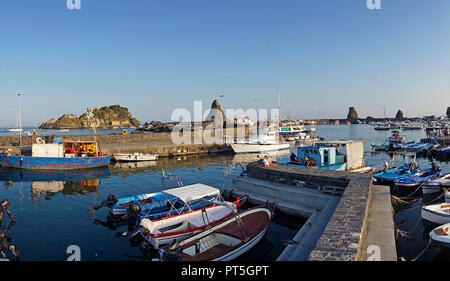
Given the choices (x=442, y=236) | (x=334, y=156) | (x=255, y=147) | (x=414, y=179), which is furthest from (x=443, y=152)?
(x=442, y=236)

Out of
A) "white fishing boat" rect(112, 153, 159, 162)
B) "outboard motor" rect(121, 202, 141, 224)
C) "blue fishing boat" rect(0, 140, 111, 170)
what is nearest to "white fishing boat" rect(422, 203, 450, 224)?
"outboard motor" rect(121, 202, 141, 224)

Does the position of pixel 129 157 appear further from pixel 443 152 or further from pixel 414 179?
pixel 443 152

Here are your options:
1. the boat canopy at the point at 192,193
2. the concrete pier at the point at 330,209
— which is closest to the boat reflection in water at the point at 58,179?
the boat canopy at the point at 192,193

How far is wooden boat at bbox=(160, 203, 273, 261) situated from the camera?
9122 millimetres

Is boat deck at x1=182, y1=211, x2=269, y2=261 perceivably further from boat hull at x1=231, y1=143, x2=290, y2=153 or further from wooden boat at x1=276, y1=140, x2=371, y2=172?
boat hull at x1=231, y1=143, x2=290, y2=153

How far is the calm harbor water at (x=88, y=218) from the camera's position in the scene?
11.2m

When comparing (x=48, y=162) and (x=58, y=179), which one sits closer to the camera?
(x=58, y=179)

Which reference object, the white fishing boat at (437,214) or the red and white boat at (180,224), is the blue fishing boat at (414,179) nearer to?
the white fishing boat at (437,214)

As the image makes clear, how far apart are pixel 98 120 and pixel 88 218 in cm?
17111

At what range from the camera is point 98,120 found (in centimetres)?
16938

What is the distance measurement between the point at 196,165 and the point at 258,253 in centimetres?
2424

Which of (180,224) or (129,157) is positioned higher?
(129,157)

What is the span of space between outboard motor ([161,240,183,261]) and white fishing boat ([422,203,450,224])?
38.6 feet
